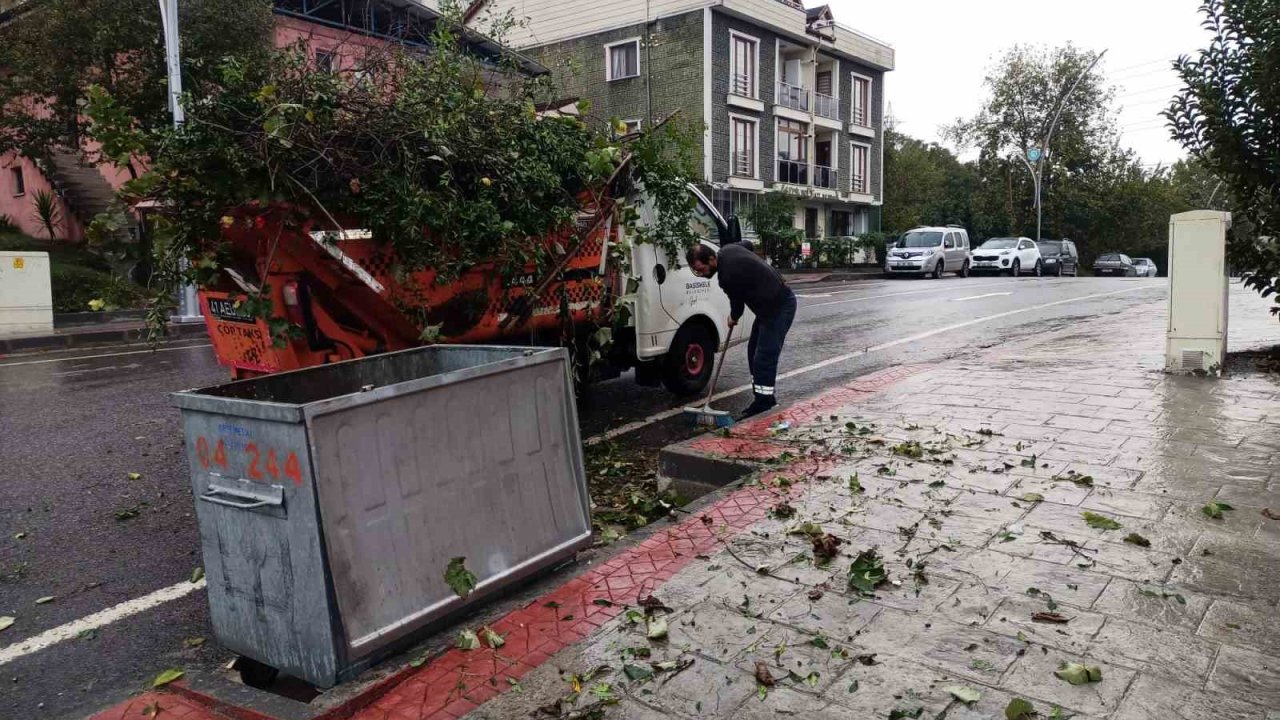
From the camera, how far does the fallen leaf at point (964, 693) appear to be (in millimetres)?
2717

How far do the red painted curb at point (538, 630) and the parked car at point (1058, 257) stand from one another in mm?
35763

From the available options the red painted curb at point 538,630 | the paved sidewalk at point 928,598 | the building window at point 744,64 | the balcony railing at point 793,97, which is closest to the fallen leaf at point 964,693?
the paved sidewalk at point 928,598

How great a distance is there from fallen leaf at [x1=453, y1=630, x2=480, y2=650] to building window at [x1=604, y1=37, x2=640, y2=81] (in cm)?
3304

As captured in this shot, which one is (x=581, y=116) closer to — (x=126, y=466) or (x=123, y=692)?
(x=126, y=466)

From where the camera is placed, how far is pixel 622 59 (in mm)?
34406

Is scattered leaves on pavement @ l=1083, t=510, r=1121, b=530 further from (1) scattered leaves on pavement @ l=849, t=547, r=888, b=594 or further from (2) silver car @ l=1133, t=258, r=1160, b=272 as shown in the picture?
(2) silver car @ l=1133, t=258, r=1160, b=272

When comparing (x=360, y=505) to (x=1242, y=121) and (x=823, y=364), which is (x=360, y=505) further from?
(x=1242, y=121)

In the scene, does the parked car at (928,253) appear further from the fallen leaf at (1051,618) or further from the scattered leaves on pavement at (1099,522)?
the fallen leaf at (1051,618)

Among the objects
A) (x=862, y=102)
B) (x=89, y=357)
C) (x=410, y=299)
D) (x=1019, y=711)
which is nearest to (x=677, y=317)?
(x=410, y=299)

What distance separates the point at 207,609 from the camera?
3967 millimetres

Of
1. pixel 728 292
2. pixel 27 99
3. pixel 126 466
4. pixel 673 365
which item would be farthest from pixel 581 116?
pixel 27 99

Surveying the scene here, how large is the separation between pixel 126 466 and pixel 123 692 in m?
3.43

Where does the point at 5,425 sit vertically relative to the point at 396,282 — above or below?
below

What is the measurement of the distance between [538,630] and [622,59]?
33752mm
